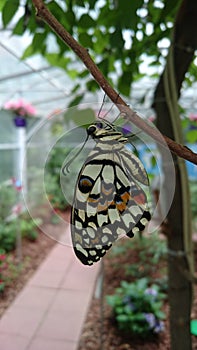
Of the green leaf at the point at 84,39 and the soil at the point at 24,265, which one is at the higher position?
the green leaf at the point at 84,39

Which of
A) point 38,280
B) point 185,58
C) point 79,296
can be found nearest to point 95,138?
point 185,58

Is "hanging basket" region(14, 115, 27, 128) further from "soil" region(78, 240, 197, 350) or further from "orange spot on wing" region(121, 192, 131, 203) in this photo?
"orange spot on wing" region(121, 192, 131, 203)

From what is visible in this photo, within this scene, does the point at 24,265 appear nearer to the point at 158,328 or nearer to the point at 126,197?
the point at 158,328

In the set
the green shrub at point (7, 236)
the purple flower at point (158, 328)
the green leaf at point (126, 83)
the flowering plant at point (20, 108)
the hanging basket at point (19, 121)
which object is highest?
the flowering plant at point (20, 108)

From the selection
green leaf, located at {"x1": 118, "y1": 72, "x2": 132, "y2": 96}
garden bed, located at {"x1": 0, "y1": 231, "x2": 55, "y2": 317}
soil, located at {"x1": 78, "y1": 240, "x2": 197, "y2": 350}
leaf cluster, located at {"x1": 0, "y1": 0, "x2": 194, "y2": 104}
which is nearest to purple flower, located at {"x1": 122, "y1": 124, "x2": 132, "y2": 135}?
leaf cluster, located at {"x1": 0, "y1": 0, "x2": 194, "y2": 104}

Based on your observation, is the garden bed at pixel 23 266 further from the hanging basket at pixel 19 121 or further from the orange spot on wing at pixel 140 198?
the orange spot on wing at pixel 140 198

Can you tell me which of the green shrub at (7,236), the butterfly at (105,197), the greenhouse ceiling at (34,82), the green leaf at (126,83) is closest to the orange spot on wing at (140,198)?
the butterfly at (105,197)

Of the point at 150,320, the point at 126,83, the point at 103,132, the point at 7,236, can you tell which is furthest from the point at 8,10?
the point at 7,236
